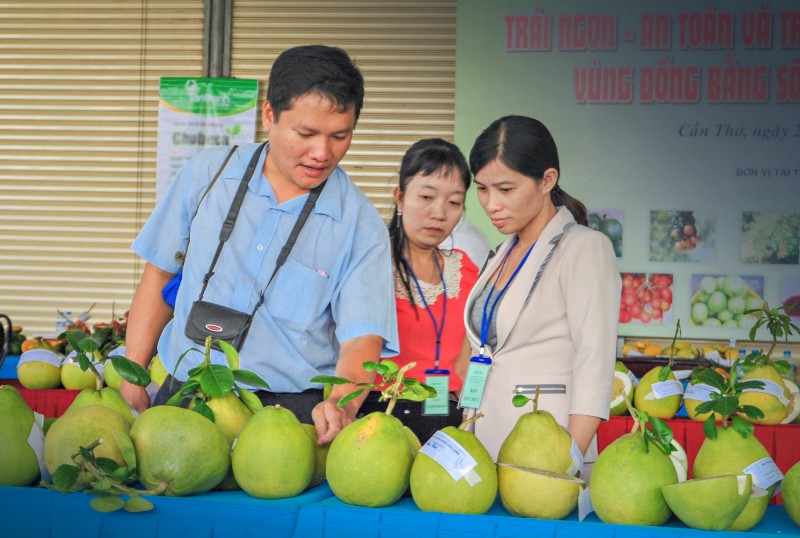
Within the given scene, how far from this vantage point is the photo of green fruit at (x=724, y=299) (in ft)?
17.1

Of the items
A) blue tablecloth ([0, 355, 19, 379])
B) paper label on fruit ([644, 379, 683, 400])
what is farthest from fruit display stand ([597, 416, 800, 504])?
blue tablecloth ([0, 355, 19, 379])

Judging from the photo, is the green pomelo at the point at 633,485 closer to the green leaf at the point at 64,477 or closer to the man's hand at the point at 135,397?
the green leaf at the point at 64,477

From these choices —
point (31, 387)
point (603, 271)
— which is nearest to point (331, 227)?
point (603, 271)

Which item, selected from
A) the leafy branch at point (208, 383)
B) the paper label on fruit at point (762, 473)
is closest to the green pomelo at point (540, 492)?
the paper label on fruit at point (762, 473)

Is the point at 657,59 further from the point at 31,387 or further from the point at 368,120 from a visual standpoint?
the point at 31,387

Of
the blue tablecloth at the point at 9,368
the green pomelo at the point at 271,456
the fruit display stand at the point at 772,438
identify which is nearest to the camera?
the green pomelo at the point at 271,456

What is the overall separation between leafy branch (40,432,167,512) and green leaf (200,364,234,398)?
17cm

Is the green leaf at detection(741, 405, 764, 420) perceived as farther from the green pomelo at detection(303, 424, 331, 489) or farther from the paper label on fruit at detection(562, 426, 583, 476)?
the green pomelo at detection(303, 424, 331, 489)

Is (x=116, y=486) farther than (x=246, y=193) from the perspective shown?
No

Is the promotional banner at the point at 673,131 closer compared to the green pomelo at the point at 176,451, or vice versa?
the green pomelo at the point at 176,451

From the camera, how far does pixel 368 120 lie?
19.7ft

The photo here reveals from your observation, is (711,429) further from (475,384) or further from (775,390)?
(775,390)

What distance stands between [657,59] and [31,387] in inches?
149

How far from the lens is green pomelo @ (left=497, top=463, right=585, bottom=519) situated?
145 centimetres
